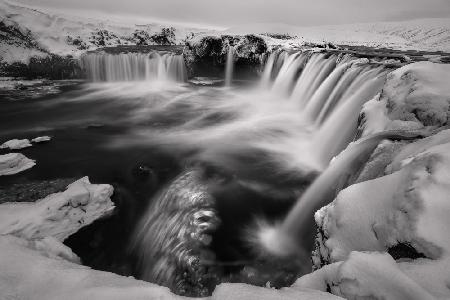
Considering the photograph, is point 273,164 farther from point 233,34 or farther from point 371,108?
point 233,34

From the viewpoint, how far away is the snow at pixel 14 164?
7065mm

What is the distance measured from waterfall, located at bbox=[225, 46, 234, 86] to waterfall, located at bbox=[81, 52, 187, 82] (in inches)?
139

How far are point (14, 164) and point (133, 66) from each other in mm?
16492

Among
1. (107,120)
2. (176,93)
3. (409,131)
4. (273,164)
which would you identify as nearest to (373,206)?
(409,131)

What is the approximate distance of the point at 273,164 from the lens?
7.68m

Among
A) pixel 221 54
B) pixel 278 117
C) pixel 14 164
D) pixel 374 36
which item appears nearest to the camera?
pixel 14 164

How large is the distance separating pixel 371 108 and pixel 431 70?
0.97 meters

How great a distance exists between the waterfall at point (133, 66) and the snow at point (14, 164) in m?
14.9

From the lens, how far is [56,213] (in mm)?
5082

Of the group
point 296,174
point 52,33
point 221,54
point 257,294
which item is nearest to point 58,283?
point 257,294

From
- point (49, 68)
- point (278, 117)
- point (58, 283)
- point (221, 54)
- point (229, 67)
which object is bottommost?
point (278, 117)

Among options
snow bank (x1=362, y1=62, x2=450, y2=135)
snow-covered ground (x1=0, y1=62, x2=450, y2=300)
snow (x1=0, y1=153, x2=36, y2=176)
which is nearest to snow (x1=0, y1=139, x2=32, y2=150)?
snow (x1=0, y1=153, x2=36, y2=176)

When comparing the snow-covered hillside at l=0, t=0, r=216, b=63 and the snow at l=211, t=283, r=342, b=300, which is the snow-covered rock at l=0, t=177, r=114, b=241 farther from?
the snow-covered hillside at l=0, t=0, r=216, b=63

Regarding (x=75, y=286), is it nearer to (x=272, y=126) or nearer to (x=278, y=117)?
(x=272, y=126)
